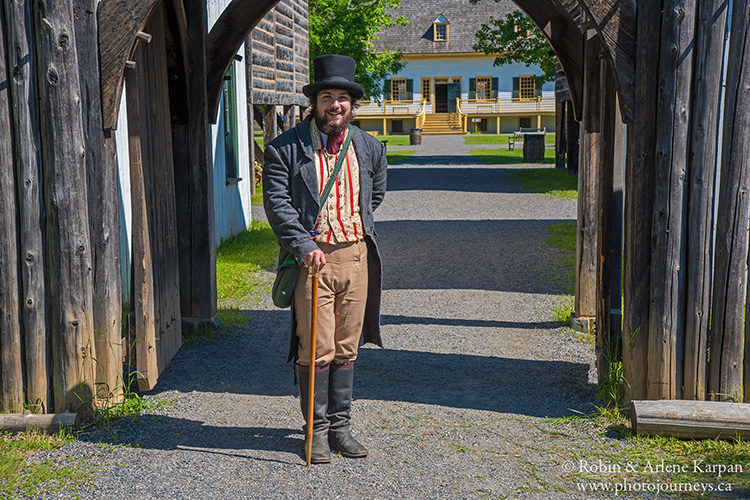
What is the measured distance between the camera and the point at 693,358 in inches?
204

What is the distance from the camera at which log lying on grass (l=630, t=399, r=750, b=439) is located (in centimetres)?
494

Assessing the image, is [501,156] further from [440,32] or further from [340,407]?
[340,407]

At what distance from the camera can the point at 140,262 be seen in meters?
5.81

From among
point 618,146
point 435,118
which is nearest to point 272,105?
point 618,146

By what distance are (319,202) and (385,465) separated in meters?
1.42

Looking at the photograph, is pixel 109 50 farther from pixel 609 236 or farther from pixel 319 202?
pixel 609 236

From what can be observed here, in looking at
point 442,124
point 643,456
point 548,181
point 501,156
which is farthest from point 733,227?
point 442,124

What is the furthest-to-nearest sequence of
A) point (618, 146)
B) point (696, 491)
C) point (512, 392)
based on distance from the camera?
point (618, 146)
point (512, 392)
point (696, 491)

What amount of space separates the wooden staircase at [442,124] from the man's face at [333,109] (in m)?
46.3

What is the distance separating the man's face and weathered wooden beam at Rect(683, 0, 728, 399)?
75.6 inches

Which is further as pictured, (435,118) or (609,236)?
(435,118)

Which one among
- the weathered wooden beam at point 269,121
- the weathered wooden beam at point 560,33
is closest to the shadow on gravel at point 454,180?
the weathered wooden beam at point 269,121

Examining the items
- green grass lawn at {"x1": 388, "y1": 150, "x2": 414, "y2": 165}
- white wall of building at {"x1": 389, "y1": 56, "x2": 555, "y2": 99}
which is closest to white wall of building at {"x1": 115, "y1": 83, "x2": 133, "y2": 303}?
green grass lawn at {"x1": 388, "y1": 150, "x2": 414, "y2": 165}

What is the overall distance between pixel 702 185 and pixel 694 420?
129 centimetres
